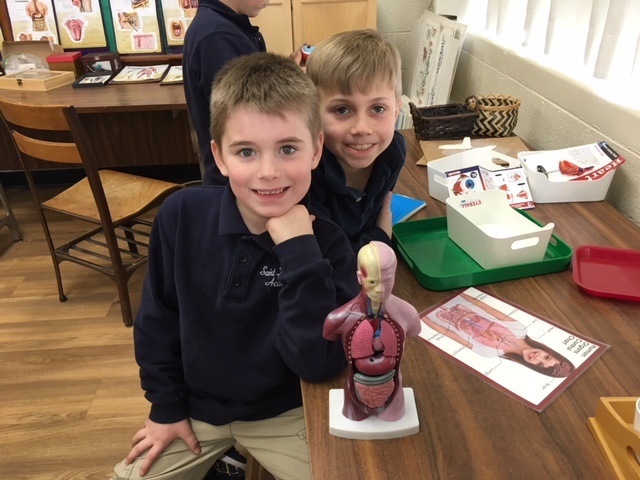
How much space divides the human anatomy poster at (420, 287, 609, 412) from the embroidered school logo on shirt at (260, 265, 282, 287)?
10.3 inches

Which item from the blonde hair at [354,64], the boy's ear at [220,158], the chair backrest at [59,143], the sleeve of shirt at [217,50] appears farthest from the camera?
the chair backrest at [59,143]

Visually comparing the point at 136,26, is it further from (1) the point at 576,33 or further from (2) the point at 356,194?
(2) the point at 356,194

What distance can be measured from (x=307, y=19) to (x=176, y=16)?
80cm

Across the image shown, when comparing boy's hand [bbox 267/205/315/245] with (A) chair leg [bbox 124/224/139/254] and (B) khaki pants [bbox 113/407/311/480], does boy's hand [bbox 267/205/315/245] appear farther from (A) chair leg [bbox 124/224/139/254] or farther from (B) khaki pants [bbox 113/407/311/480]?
(A) chair leg [bbox 124/224/139/254]

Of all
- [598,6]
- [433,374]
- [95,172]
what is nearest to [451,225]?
[433,374]

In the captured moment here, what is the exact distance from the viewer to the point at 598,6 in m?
1.43

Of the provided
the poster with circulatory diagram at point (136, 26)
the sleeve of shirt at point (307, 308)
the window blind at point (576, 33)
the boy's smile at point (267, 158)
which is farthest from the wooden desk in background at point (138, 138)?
the sleeve of shirt at point (307, 308)

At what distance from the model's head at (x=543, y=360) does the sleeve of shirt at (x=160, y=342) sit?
2.02 feet

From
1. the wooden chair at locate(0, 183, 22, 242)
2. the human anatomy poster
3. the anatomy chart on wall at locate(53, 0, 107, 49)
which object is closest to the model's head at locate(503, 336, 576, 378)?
the human anatomy poster

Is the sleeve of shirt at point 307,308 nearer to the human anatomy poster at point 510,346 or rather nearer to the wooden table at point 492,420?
the wooden table at point 492,420

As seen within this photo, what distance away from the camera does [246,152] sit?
84 cm

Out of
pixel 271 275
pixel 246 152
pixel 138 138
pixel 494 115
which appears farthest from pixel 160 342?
pixel 138 138

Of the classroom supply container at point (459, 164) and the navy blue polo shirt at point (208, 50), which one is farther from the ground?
the navy blue polo shirt at point (208, 50)

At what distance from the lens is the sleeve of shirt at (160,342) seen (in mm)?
996
